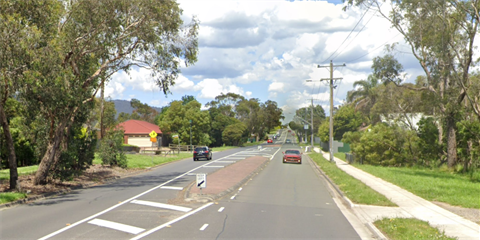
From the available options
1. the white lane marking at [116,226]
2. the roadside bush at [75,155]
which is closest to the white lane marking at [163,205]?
the white lane marking at [116,226]

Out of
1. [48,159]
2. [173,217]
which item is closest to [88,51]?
[48,159]

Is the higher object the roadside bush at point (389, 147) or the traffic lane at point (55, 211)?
the roadside bush at point (389, 147)

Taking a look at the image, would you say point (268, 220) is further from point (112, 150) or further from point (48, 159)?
point (112, 150)

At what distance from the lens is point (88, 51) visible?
19766 millimetres

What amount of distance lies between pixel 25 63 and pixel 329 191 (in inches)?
548

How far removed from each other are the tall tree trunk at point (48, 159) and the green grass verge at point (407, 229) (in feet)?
47.6

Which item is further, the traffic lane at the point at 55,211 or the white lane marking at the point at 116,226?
the traffic lane at the point at 55,211

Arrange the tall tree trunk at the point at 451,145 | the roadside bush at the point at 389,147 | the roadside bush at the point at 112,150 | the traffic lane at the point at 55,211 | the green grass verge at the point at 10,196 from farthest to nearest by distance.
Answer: the roadside bush at the point at 389,147, the tall tree trunk at the point at 451,145, the roadside bush at the point at 112,150, the green grass verge at the point at 10,196, the traffic lane at the point at 55,211

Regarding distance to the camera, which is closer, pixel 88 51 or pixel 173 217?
pixel 173 217

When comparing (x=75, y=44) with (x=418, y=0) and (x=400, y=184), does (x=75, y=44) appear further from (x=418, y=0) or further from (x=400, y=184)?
(x=418, y=0)

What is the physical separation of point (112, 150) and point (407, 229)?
77.2 ft

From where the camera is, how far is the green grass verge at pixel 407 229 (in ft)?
30.5

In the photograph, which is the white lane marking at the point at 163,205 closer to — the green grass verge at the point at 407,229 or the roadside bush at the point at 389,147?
the green grass verge at the point at 407,229

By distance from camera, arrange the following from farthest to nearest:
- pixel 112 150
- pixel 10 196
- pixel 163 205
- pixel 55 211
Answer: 1. pixel 112 150
2. pixel 10 196
3. pixel 163 205
4. pixel 55 211
